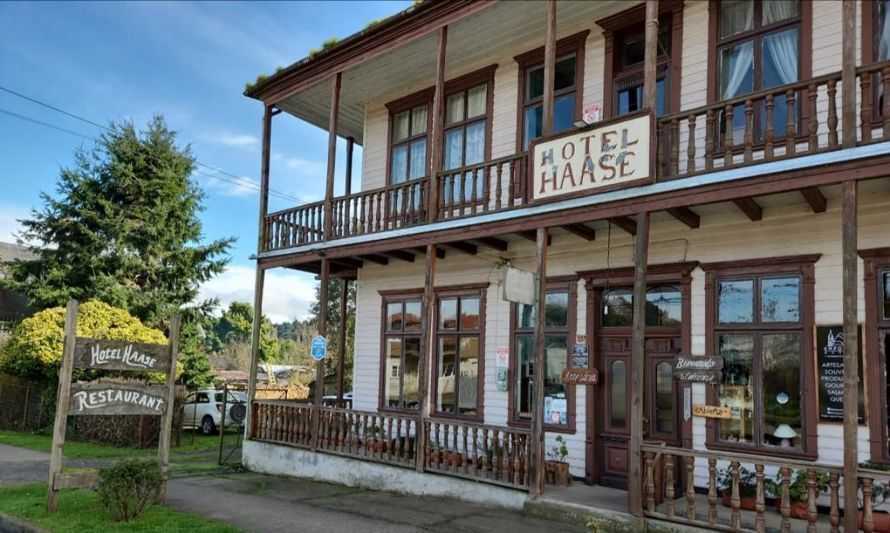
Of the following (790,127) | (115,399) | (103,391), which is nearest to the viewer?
(790,127)

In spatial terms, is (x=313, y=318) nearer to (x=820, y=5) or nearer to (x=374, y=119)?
(x=374, y=119)

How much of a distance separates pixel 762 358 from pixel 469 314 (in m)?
5.18

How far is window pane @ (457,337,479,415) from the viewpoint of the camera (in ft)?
39.0

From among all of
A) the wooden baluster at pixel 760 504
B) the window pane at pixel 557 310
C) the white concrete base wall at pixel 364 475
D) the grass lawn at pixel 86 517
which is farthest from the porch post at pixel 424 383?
the wooden baluster at pixel 760 504

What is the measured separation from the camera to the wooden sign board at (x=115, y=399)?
28.1 feet

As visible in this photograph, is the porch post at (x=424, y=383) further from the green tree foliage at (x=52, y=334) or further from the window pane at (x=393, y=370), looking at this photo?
the green tree foliage at (x=52, y=334)

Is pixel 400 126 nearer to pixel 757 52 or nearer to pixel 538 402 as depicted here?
pixel 757 52

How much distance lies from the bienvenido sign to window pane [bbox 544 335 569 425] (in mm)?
2808

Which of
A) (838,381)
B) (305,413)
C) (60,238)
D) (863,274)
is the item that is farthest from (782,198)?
(60,238)

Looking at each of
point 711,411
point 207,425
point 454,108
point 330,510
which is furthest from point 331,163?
point 207,425

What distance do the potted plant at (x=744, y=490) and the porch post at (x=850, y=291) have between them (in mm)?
1676

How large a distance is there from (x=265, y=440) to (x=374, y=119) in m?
7.10

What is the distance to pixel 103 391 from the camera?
8750mm

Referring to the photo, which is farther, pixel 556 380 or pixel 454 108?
pixel 454 108
